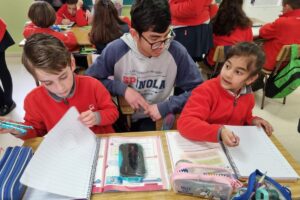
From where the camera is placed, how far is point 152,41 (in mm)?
1231

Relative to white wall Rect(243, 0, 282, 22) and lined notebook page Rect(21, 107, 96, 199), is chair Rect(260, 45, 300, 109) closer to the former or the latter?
white wall Rect(243, 0, 282, 22)

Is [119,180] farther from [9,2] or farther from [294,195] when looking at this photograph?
[9,2]

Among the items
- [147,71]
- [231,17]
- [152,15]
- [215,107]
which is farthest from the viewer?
[231,17]

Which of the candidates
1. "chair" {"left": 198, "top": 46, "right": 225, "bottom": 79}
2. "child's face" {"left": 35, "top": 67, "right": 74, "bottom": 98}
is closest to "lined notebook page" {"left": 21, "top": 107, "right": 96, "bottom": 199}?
"child's face" {"left": 35, "top": 67, "right": 74, "bottom": 98}

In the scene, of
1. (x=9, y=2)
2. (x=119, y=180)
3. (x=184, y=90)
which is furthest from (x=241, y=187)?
(x=9, y=2)

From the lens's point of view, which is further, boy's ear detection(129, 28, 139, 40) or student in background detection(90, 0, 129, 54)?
student in background detection(90, 0, 129, 54)

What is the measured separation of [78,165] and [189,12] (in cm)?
185

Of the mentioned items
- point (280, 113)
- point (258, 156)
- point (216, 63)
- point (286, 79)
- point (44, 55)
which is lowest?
point (280, 113)

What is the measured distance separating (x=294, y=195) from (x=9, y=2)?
15.0 feet

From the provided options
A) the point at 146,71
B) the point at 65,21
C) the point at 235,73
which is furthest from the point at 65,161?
the point at 65,21

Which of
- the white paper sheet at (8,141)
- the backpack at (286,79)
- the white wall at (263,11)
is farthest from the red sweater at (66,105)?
the white wall at (263,11)

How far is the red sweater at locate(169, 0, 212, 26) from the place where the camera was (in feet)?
7.48

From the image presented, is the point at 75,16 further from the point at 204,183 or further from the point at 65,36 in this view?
the point at 204,183

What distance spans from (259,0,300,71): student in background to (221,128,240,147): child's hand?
206 cm
